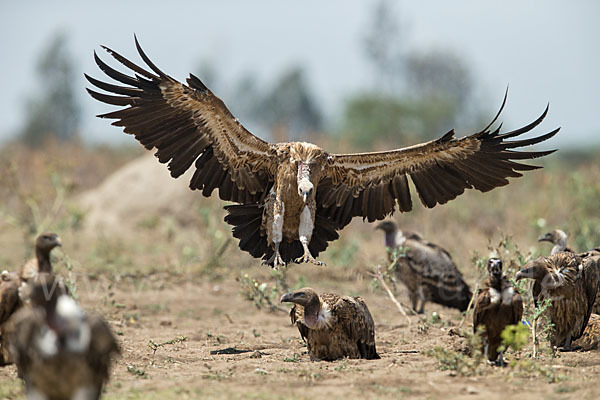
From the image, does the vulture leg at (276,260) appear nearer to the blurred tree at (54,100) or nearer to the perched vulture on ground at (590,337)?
the perched vulture on ground at (590,337)

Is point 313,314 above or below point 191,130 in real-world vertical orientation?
below

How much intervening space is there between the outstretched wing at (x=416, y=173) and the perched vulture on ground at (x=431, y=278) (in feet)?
4.51

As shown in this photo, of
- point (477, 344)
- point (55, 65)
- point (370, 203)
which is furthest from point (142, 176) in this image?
point (55, 65)

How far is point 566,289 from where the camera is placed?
6.59m

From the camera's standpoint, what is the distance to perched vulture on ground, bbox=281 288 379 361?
656 centimetres

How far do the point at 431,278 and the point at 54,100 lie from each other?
4133 centimetres

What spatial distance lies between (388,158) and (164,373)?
3.61 metres

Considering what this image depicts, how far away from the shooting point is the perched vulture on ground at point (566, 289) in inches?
259

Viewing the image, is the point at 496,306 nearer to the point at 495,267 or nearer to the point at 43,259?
the point at 495,267

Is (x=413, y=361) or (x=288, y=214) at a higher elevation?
(x=288, y=214)

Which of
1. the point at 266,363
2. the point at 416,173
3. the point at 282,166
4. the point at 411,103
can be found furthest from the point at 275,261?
the point at 411,103

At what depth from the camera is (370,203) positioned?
345 inches

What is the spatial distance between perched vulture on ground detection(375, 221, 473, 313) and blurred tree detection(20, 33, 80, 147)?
37.6 meters

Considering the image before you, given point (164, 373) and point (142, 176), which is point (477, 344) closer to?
point (164, 373)
